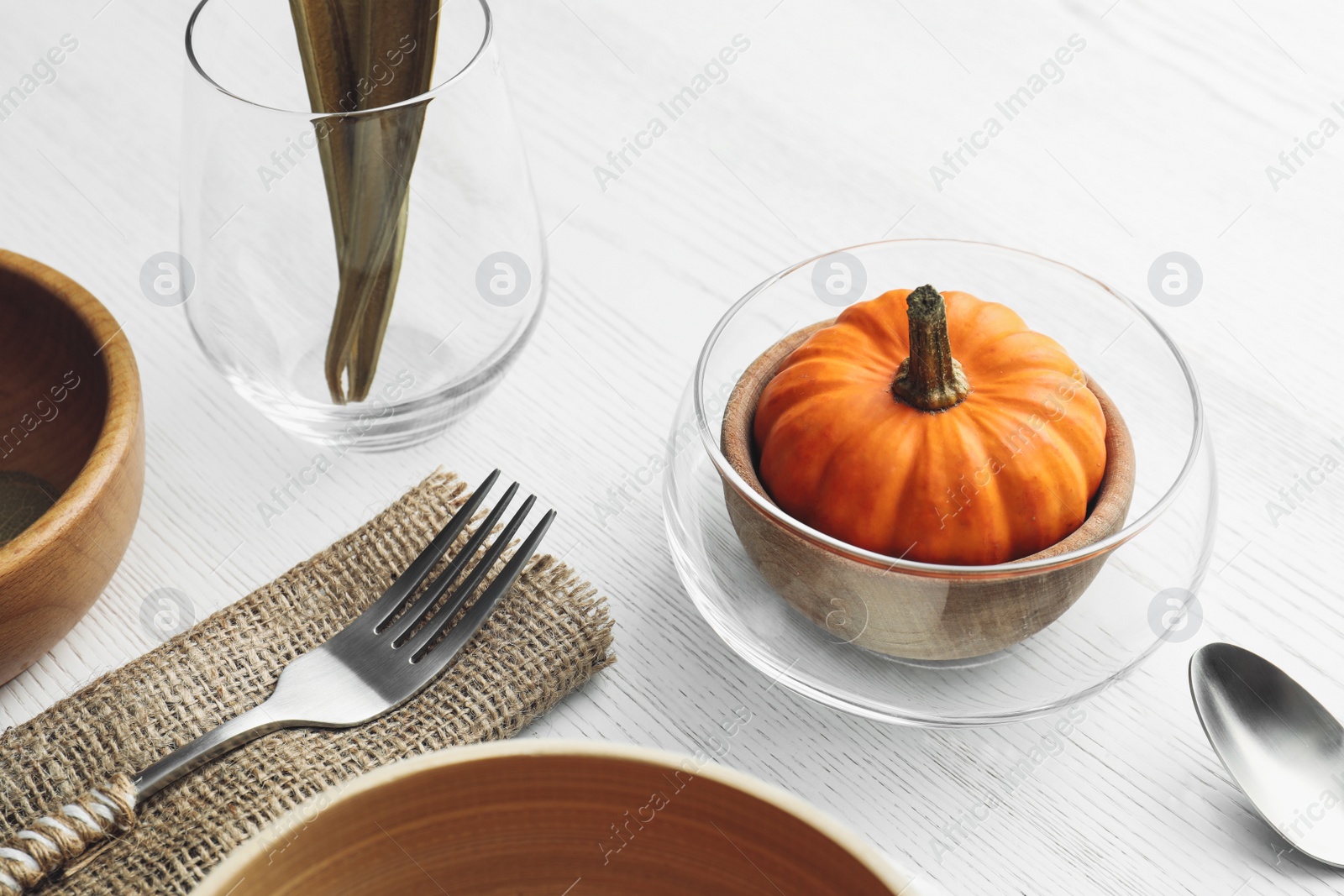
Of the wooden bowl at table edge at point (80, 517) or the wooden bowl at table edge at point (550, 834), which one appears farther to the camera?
the wooden bowl at table edge at point (80, 517)

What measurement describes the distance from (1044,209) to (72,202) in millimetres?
674

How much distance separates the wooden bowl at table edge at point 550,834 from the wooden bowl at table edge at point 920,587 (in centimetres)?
13

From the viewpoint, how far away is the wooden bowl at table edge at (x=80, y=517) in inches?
17.7

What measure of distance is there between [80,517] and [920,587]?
34cm

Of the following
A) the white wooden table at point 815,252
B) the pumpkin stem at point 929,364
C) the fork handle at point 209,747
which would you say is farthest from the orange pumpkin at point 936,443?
the fork handle at point 209,747

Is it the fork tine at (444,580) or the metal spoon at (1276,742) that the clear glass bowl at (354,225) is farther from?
the metal spoon at (1276,742)

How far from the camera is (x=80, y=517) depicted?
46cm

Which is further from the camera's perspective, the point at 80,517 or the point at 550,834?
the point at 80,517

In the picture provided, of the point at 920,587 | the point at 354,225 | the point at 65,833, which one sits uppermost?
the point at 920,587

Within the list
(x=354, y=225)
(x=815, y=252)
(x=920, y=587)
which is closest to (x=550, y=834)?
(x=920, y=587)

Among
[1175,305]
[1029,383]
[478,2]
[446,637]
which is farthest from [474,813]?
[1175,305]

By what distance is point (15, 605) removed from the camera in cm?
45

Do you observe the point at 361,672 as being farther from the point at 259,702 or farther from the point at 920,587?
the point at 920,587

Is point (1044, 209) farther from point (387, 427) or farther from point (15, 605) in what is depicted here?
point (15, 605)
